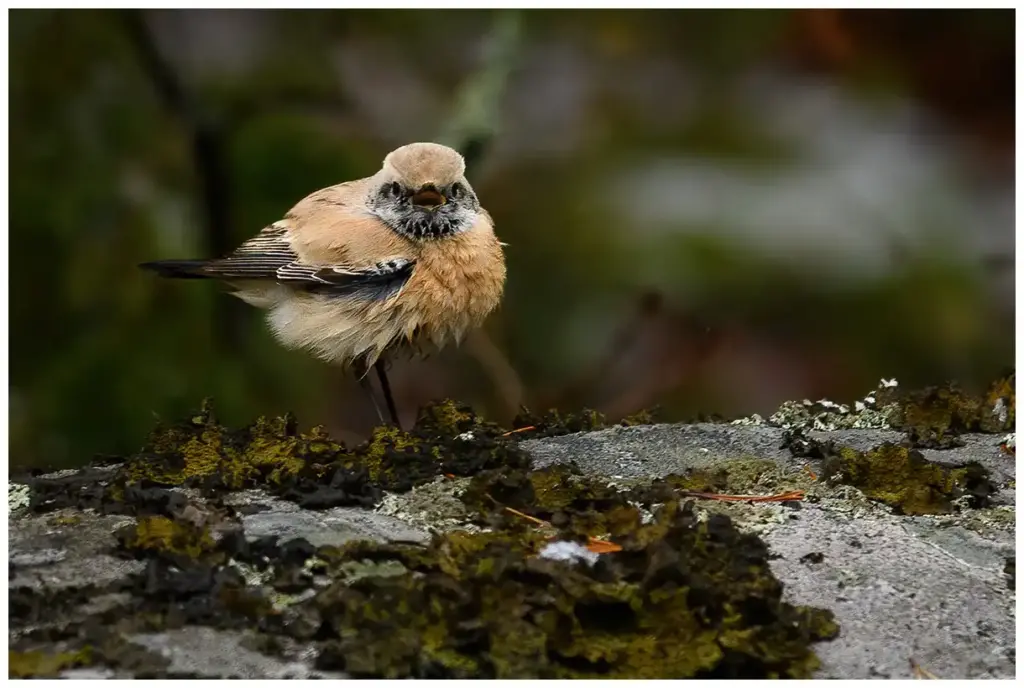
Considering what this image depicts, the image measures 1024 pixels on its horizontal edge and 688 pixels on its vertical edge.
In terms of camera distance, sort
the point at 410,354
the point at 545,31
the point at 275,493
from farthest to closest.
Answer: the point at 545,31
the point at 410,354
the point at 275,493

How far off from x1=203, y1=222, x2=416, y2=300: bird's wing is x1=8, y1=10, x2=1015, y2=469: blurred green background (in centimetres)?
81

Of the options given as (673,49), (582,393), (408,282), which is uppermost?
(673,49)

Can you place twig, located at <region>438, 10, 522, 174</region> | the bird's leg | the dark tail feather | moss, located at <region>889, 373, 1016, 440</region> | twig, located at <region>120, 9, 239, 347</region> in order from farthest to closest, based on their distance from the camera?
1. twig, located at <region>120, 9, 239, 347</region>
2. twig, located at <region>438, 10, 522, 174</region>
3. the bird's leg
4. the dark tail feather
5. moss, located at <region>889, 373, 1016, 440</region>

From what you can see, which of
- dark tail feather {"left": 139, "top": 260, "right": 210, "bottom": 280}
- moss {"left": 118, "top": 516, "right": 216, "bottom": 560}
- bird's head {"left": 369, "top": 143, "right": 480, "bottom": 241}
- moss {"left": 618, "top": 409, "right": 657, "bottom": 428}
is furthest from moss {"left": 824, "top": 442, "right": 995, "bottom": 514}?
dark tail feather {"left": 139, "top": 260, "right": 210, "bottom": 280}

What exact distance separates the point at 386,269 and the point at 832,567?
7.07ft

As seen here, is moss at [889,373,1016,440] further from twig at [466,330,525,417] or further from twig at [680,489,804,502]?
twig at [466,330,525,417]

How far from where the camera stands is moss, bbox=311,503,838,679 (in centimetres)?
264

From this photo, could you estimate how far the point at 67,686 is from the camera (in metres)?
2.54

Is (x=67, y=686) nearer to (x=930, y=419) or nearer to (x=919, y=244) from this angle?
(x=930, y=419)

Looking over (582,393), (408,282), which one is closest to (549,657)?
(408,282)

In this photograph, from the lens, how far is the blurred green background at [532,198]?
5.47 meters

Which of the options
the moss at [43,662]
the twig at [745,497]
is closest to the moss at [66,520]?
the moss at [43,662]

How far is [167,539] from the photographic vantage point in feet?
10.1

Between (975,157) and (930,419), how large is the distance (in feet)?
8.39
